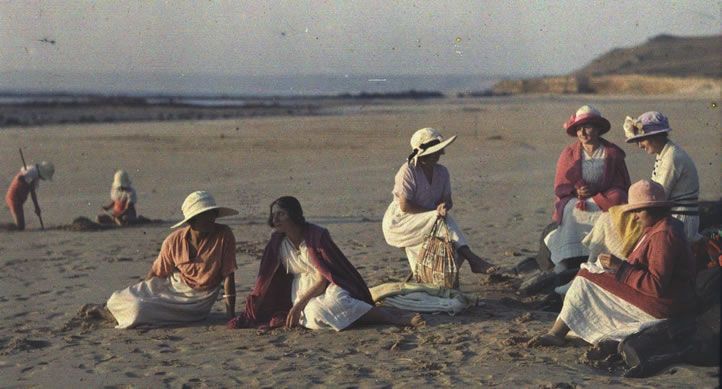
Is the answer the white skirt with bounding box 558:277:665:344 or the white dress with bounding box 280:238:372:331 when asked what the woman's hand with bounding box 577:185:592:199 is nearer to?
the white skirt with bounding box 558:277:665:344

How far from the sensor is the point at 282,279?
7387 mm

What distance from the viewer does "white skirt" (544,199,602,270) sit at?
838 centimetres

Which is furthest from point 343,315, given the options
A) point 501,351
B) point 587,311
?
point 587,311

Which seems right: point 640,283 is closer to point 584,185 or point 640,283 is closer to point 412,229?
point 584,185

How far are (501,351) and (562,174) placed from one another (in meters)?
2.52

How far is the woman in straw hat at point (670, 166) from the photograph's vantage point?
758cm

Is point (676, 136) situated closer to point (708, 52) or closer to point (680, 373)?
point (680, 373)

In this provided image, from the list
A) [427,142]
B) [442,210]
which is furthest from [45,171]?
[442,210]

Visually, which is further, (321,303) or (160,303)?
(160,303)

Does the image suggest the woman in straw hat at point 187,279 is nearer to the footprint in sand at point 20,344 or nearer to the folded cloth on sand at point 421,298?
the footprint in sand at point 20,344

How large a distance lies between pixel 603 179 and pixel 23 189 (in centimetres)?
753

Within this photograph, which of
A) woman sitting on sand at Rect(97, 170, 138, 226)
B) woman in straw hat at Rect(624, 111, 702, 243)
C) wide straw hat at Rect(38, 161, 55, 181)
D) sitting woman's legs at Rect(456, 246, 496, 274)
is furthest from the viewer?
wide straw hat at Rect(38, 161, 55, 181)

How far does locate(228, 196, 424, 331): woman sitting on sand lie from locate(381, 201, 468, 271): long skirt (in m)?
1.04

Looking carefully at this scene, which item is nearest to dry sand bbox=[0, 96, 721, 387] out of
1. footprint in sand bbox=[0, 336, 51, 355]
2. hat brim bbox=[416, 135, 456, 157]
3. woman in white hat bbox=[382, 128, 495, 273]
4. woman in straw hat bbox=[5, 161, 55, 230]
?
footprint in sand bbox=[0, 336, 51, 355]
